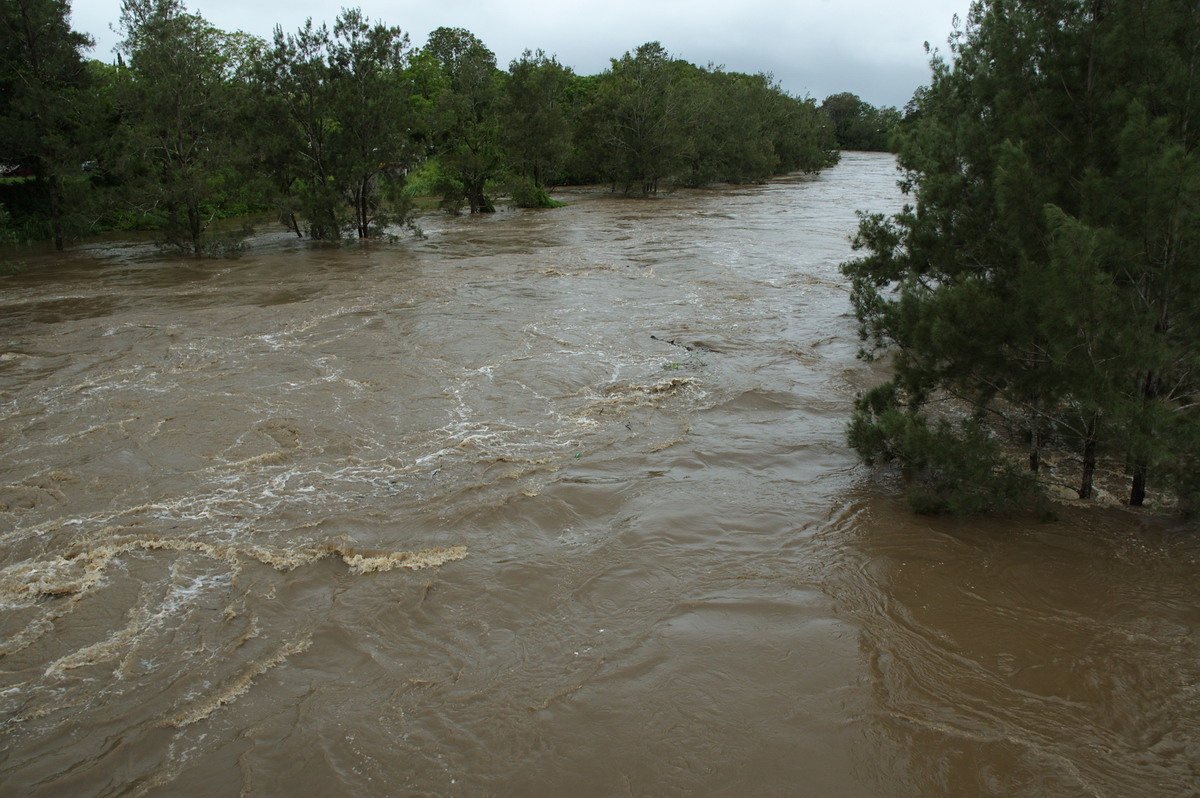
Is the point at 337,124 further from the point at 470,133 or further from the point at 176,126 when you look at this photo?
the point at 470,133

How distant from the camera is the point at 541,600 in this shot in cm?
551

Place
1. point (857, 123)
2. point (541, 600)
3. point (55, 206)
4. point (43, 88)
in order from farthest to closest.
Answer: point (857, 123) → point (55, 206) → point (43, 88) → point (541, 600)

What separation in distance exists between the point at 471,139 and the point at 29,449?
2716 centimetres

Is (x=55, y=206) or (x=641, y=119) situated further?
(x=641, y=119)

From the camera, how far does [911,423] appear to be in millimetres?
6535

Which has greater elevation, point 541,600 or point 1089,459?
point 1089,459

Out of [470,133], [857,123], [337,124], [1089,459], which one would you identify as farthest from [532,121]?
A: [857,123]

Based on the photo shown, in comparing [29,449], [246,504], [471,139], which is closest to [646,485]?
[246,504]

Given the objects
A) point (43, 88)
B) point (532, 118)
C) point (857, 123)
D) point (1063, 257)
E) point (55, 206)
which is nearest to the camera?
point (1063, 257)

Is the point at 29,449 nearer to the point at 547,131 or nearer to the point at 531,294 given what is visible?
the point at 531,294

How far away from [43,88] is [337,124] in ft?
24.4

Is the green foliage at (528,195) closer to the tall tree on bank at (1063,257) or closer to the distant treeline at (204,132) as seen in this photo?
the distant treeline at (204,132)

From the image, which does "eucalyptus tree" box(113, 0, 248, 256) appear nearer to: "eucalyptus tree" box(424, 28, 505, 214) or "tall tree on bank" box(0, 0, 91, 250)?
"tall tree on bank" box(0, 0, 91, 250)

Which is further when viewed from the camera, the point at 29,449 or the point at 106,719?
the point at 29,449
